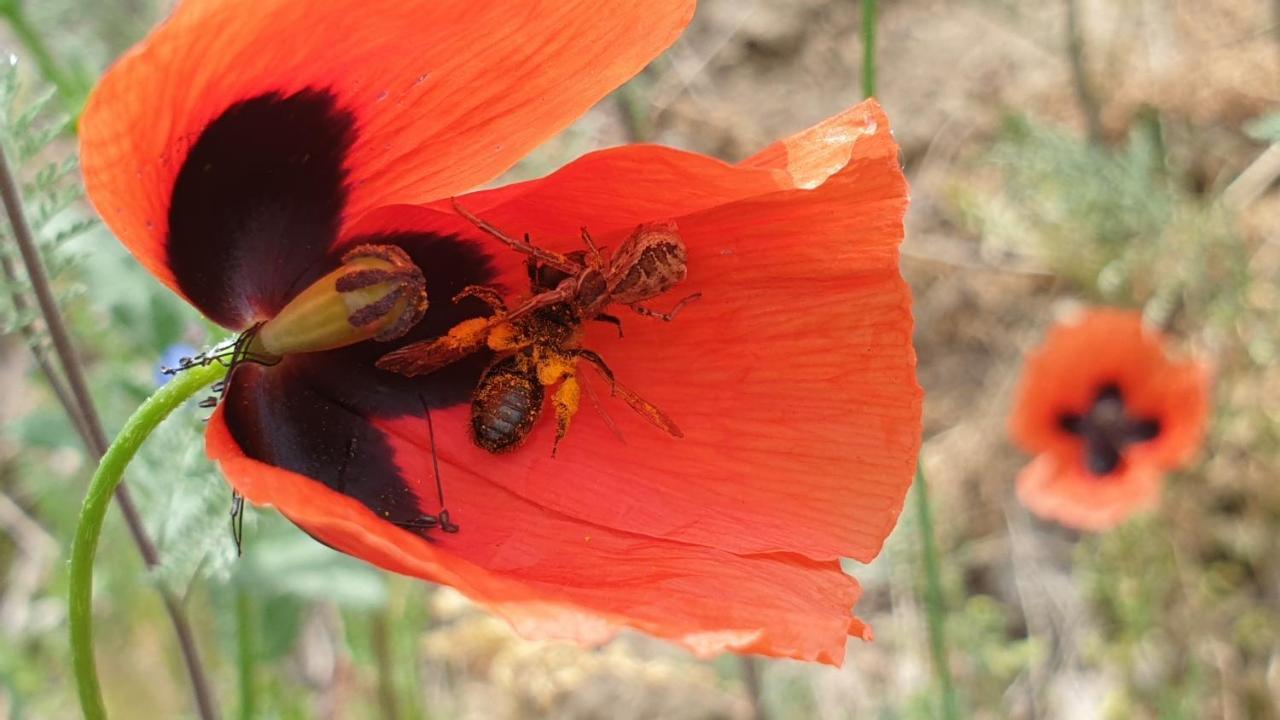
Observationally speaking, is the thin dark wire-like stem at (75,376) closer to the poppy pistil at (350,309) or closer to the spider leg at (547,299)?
the poppy pistil at (350,309)

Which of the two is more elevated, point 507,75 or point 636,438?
point 507,75

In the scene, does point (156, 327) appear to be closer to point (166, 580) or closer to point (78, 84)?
point (78, 84)

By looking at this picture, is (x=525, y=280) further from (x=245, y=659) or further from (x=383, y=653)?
(x=383, y=653)

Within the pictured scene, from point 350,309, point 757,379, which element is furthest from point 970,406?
point 350,309

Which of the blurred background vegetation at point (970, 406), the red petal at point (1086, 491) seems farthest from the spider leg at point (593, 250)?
the red petal at point (1086, 491)

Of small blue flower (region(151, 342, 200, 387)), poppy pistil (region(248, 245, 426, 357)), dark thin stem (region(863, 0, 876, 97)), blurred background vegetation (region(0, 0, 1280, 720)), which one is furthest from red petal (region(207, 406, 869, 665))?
blurred background vegetation (region(0, 0, 1280, 720))

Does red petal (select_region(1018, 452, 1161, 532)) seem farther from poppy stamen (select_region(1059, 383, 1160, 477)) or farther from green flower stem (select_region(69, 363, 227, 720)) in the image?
green flower stem (select_region(69, 363, 227, 720))

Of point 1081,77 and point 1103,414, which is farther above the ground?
point 1081,77

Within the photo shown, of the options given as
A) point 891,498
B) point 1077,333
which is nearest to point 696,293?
point 891,498
